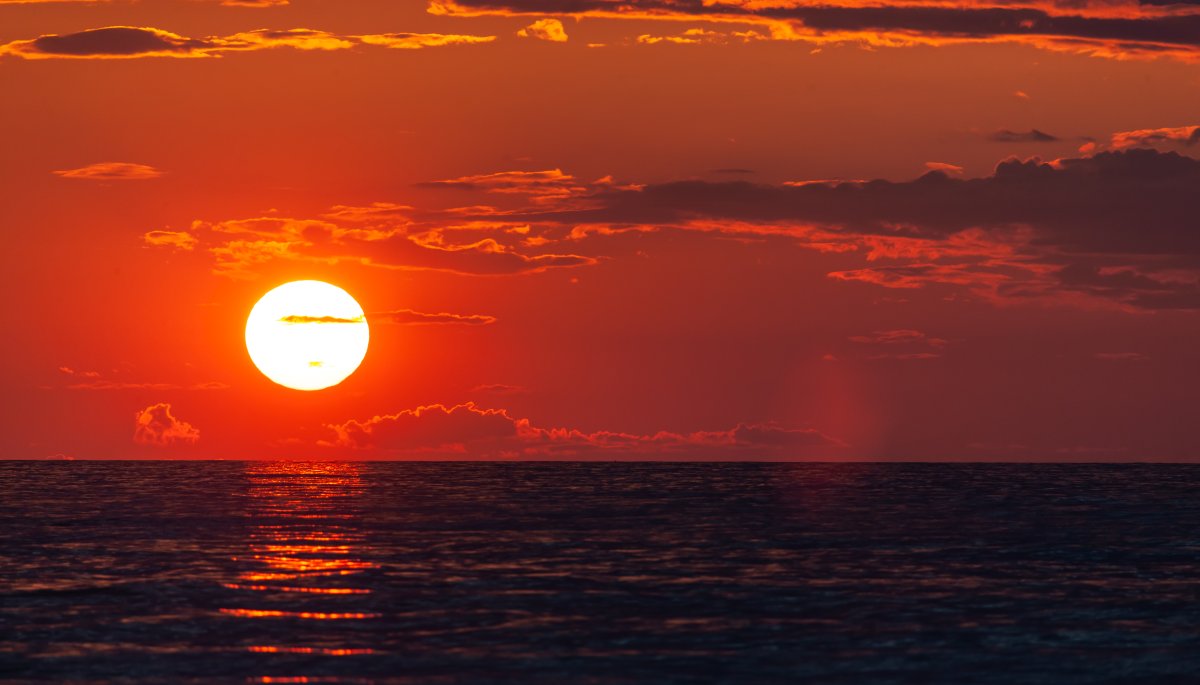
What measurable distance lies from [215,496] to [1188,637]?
106 metres

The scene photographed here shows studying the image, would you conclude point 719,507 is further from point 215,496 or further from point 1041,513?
point 215,496

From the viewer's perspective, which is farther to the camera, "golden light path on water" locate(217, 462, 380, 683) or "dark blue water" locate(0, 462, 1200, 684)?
"golden light path on water" locate(217, 462, 380, 683)

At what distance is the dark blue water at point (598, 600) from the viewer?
34812mm

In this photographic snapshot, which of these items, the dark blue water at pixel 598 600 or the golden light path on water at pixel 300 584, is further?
the golden light path on water at pixel 300 584

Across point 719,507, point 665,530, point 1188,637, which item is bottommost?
point 1188,637

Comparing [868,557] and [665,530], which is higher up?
[665,530]

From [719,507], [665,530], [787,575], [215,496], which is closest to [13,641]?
[787,575]

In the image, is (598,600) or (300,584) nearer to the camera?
(598,600)

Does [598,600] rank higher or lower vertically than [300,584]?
lower

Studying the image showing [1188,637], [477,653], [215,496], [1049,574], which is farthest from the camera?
[215,496]

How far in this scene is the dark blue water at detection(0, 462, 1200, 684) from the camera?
34812mm

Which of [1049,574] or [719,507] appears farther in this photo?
[719,507]

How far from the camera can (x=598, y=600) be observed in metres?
46.3

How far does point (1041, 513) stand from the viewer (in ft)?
333
